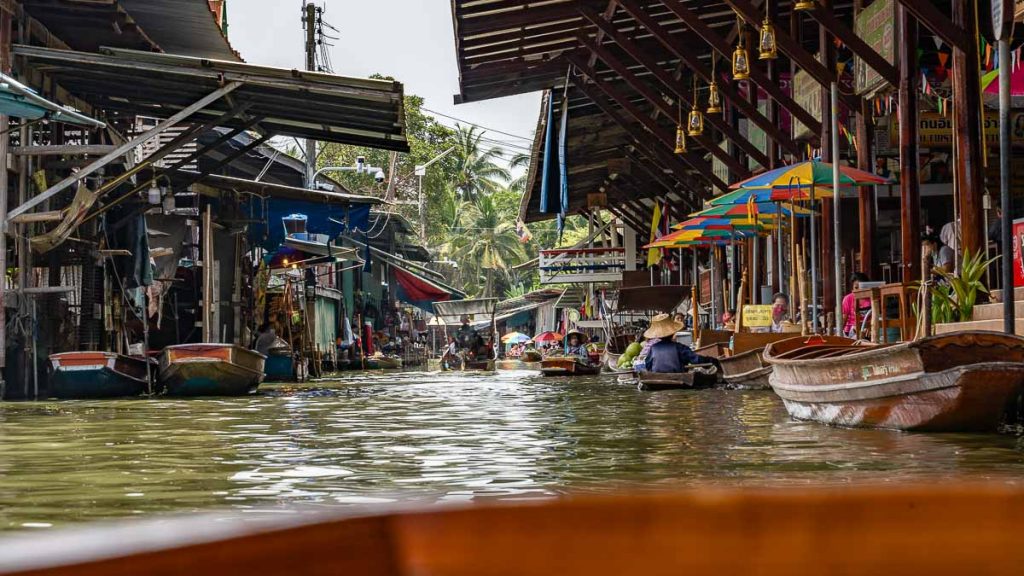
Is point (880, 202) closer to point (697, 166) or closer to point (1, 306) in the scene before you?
point (697, 166)

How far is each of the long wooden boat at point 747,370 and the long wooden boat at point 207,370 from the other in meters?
6.33

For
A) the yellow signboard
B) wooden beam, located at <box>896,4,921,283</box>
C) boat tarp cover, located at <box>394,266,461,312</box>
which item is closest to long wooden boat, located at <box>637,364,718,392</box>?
the yellow signboard

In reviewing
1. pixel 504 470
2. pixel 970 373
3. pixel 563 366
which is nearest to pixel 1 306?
pixel 504 470

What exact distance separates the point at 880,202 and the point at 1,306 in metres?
12.8

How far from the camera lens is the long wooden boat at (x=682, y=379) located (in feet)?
52.8

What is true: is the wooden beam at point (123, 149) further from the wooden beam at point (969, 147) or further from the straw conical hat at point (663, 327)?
the wooden beam at point (969, 147)

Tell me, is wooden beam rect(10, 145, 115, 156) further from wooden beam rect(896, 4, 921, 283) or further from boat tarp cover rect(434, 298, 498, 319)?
boat tarp cover rect(434, 298, 498, 319)

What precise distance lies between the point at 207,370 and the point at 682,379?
20.5ft

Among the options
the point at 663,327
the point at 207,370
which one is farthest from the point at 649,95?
the point at 207,370

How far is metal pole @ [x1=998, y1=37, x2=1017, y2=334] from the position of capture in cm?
752

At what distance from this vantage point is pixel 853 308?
41.8 feet

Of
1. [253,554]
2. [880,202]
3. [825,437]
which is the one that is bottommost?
[825,437]

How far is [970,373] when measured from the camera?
24.2ft

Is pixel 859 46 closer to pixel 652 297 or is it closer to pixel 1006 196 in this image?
pixel 1006 196
